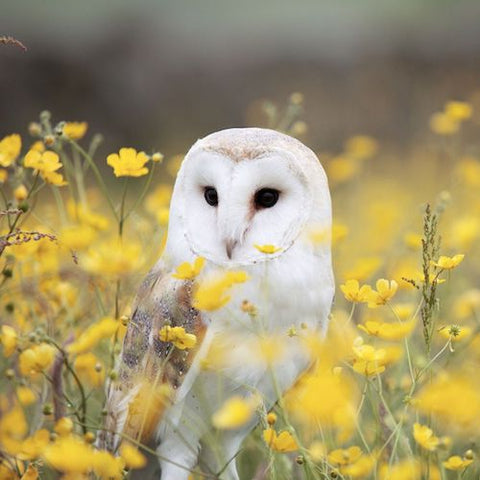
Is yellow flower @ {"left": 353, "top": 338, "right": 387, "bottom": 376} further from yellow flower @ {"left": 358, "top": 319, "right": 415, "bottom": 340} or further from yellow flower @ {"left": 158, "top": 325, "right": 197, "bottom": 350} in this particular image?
yellow flower @ {"left": 158, "top": 325, "right": 197, "bottom": 350}

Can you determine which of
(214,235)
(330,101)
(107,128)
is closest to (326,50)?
(330,101)

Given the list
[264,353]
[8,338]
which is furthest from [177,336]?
[8,338]

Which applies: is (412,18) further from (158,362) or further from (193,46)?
(158,362)

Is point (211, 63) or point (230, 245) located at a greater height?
point (230, 245)

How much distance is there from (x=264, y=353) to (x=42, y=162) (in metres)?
0.47

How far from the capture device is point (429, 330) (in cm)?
140

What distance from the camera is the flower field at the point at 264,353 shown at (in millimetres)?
1314

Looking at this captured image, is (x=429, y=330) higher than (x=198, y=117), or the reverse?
(x=429, y=330)

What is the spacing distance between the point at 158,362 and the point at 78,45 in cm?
549

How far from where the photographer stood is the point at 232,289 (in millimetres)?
1517

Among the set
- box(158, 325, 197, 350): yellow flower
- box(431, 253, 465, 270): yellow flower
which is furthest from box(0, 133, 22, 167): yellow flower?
box(431, 253, 465, 270): yellow flower

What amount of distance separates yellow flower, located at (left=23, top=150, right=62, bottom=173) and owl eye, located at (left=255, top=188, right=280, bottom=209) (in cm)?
30

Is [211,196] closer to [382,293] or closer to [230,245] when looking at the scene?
[230,245]

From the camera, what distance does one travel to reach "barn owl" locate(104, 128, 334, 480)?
1.48 m
